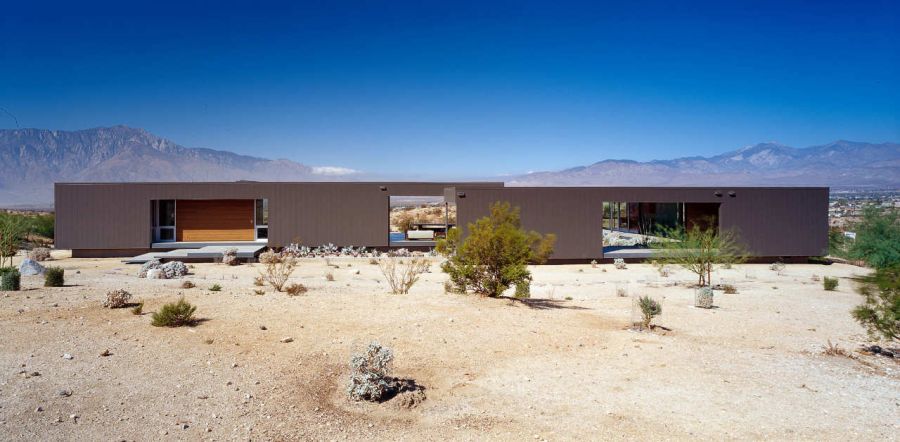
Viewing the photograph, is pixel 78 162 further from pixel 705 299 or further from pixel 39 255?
pixel 705 299

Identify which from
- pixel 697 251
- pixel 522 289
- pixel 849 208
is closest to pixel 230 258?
pixel 522 289

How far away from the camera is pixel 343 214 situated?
26.1 m

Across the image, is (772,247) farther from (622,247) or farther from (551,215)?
(551,215)

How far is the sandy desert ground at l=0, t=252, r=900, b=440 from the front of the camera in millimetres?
5828

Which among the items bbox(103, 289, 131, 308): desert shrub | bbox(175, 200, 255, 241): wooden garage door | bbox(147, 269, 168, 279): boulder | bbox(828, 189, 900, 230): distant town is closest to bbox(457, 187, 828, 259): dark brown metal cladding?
bbox(828, 189, 900, 230): distant town

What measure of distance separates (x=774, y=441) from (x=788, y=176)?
199851mm

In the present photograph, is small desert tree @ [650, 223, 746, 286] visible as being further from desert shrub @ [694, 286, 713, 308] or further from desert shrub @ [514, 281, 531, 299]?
desert shrub @ [514, 281, 531, 299]

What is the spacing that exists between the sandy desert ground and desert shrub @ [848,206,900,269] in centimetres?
1032

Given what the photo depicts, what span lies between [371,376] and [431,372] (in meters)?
1.21

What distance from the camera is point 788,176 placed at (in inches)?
6998

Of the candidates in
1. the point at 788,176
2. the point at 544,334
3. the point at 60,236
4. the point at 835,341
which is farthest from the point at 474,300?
the point at 788,176

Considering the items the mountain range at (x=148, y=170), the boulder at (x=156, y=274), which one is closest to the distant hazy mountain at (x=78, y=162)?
the mountain range at (x=148, y=170)

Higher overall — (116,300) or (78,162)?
(78,162)

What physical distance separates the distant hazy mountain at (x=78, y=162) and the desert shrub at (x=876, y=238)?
493ft
